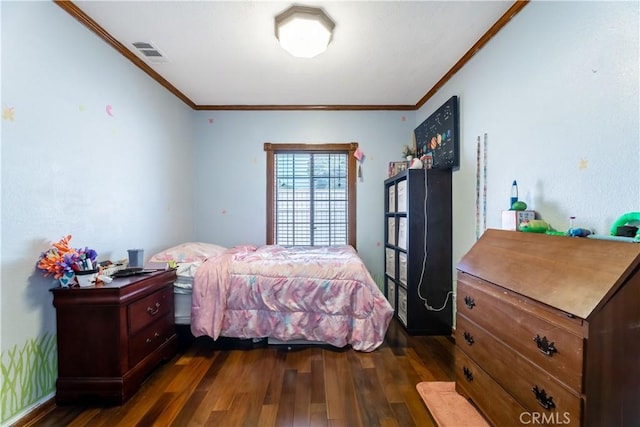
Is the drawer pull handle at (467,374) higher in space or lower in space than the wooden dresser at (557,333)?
lower

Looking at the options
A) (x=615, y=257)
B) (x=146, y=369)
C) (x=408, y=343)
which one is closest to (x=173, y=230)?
(x=146, y=369)

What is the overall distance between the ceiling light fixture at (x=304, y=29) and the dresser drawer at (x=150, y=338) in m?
2.32

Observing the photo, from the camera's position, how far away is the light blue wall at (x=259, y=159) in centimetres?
359

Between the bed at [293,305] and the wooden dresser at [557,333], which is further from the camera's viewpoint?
the bed at [293,305]

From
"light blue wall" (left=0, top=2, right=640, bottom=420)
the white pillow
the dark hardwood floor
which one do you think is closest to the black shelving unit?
"light blue wall" (left=0, top=2, right=640, bottom=420)

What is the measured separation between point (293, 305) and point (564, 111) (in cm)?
224

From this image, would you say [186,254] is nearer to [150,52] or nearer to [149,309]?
[149,309]

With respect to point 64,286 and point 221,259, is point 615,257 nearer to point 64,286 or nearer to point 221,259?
point 221,259

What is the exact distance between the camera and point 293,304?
7.42 ft

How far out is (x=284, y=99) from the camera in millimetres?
3281

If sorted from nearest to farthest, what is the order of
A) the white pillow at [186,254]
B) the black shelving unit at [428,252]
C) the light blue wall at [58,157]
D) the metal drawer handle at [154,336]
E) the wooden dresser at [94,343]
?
1. the light blue wall at [58,157]
2. the wooden dresser at [94,343]
3. the metal drawer handle at [154,336]
4. the white pillow at [186,254]
5. the black shelving unit at [428,252]

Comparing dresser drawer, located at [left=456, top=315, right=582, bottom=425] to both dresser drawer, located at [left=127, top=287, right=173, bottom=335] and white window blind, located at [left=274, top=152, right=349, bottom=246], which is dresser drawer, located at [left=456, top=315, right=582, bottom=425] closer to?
dresser drawer, located at [left=127, top=287, right=173, bottom=335]

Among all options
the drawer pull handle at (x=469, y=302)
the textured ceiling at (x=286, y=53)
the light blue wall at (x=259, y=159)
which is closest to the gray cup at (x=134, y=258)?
the light blue wall at (x=259, y=159)

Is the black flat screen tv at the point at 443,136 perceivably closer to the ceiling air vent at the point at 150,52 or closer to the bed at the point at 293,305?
the bed at the point at 293,305
